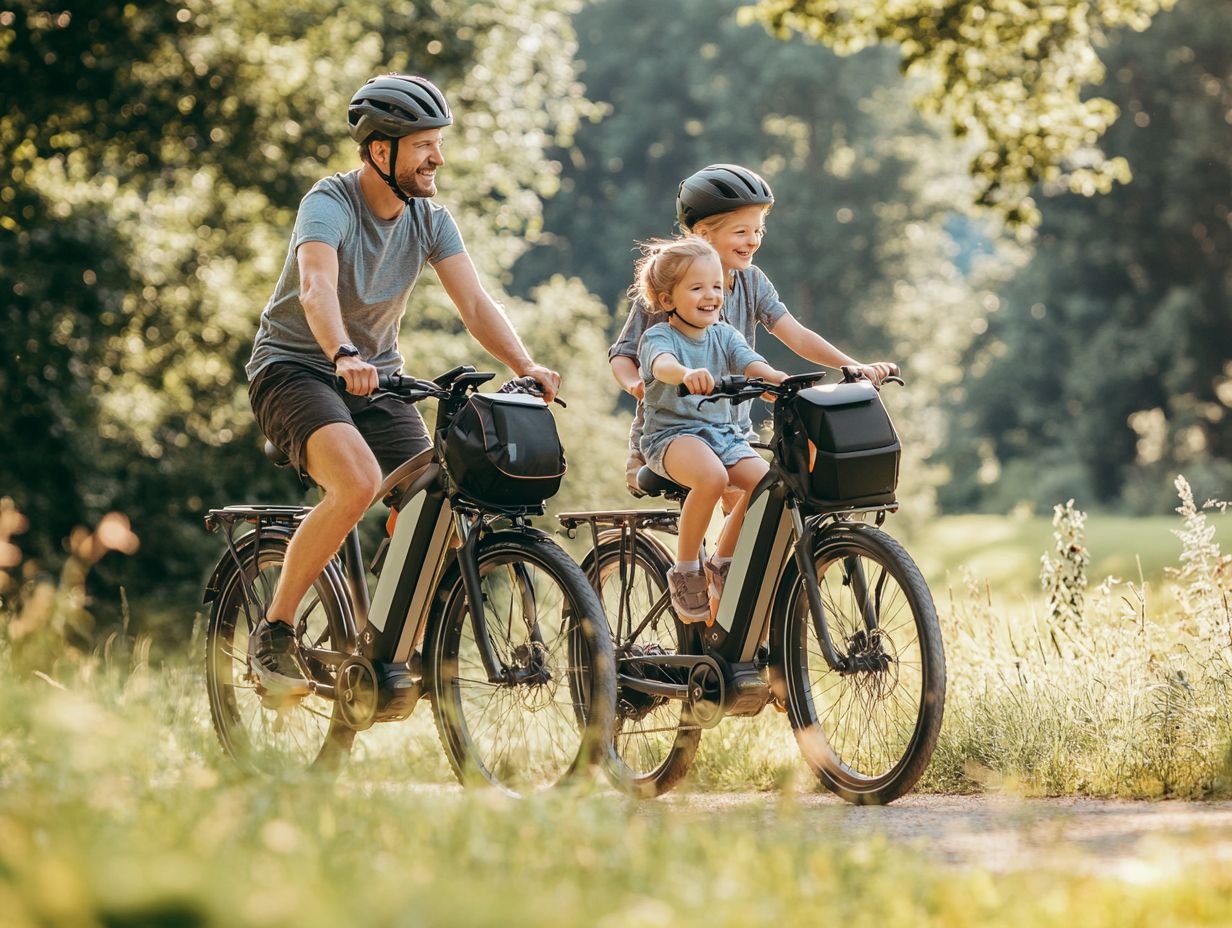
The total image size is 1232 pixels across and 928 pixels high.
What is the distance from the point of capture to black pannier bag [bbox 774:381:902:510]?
5.44 m

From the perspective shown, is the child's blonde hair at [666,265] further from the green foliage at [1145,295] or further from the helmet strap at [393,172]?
the green foliage at [1145,295]

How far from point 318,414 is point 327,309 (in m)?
0.39

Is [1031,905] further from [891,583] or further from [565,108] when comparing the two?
[565,108]

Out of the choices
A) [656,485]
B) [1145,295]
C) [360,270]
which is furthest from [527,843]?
[1145,295]

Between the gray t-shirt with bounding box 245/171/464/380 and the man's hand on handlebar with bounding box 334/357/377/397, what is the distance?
61 cm

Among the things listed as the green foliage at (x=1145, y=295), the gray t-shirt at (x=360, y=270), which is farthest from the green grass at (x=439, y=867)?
the green foliage at (x=1145, y=295)

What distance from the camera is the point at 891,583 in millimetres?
5379

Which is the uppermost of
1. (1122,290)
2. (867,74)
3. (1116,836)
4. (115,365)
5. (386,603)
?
(867,74)

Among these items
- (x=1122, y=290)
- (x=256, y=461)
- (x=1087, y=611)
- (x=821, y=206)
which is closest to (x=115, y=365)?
(x=256, y=461)

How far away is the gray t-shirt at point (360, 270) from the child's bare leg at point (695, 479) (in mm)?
1009

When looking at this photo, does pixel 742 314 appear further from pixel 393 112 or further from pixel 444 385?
pixel 393 112

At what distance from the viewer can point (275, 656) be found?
6121mm

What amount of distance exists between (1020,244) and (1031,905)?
41283 mm

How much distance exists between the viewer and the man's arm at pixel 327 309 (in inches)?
207
